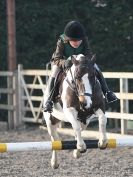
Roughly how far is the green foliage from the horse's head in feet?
37.1

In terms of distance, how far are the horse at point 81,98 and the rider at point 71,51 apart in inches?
11.8

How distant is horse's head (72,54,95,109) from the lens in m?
6.60

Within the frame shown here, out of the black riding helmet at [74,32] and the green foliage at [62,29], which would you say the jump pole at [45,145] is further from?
the green foliage at [62,29]

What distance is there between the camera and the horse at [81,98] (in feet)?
22.1

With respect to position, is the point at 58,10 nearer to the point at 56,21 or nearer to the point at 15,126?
the point at 56,21

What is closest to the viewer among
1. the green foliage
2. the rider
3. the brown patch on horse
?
the rider

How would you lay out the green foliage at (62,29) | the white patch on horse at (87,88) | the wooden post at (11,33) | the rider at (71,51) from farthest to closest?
1. the green foliage at (62,29)
2. the wooden post at (11,33)
3. the rider at (71,51)
4. the white patch on horse at (87,88)

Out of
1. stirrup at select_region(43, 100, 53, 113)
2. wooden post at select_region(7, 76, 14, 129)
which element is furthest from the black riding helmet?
wooden post at select_region(7, 76, 14, 129)

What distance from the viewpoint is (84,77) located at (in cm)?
675

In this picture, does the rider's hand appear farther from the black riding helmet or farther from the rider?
the black riding helmet

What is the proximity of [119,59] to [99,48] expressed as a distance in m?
0.75

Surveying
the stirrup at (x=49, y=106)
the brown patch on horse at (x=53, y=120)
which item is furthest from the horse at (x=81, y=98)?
the brown patch on horse at (x=53, y=120)

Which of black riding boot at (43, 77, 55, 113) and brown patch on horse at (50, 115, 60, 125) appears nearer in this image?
black riding boot at (43, 77, 55, 113)

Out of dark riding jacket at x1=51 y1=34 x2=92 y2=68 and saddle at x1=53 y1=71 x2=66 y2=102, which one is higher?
dark riding jacket at x1=51 y1=34 x2=92 y2=68
